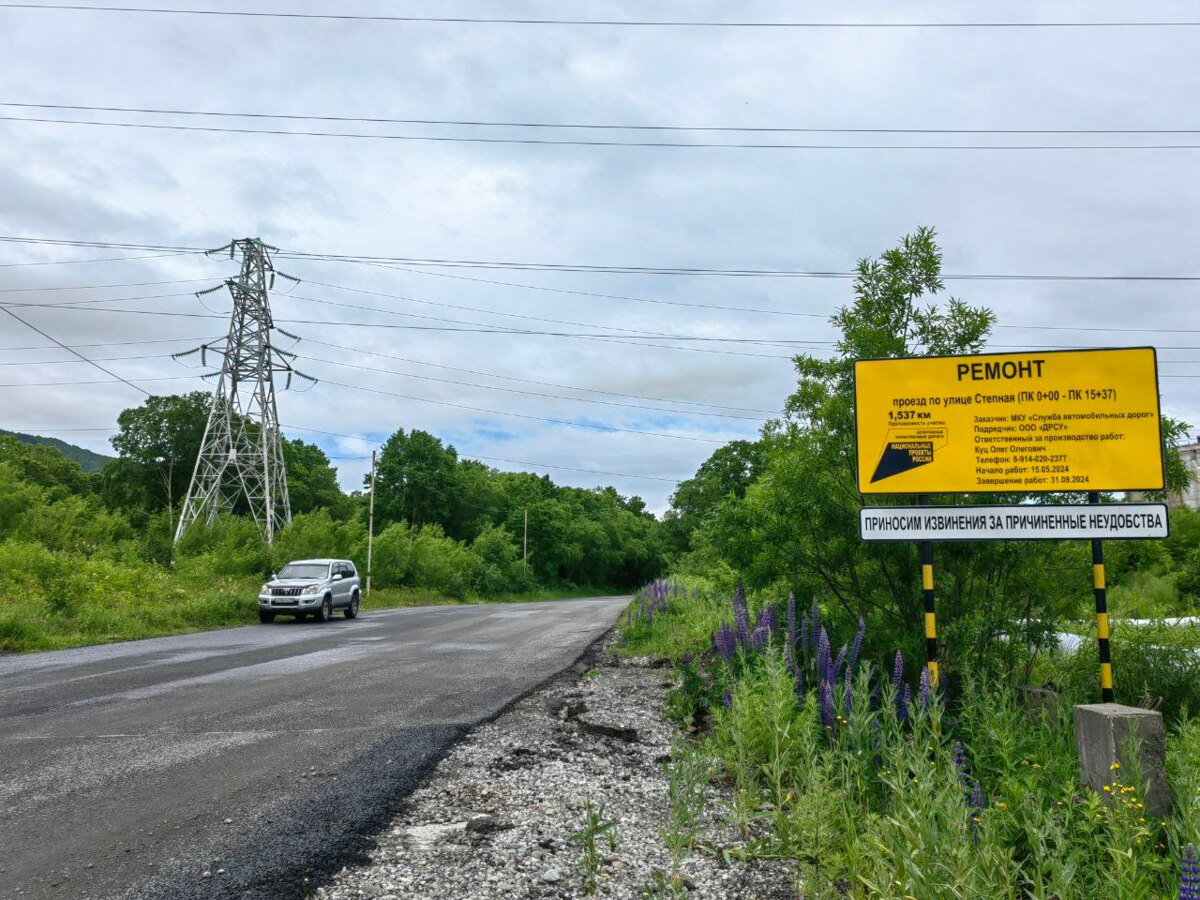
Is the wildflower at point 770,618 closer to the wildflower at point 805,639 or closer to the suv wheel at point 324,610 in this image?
the wildflower at point 805,639

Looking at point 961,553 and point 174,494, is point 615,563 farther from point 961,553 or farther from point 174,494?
point 961,553

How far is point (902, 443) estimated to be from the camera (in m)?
6.37

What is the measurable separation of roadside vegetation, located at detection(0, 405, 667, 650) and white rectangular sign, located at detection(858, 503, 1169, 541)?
598 inches

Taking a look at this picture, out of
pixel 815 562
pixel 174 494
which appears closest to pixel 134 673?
pixel 815 562

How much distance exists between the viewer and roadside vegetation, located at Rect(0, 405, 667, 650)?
66.3ft

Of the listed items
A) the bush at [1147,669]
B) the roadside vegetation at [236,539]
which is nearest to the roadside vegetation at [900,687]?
the bush at [1147,669]

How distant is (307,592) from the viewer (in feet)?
75.4

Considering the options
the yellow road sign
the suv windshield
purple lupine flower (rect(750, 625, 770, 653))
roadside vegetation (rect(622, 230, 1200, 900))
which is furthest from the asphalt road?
the suv windshield

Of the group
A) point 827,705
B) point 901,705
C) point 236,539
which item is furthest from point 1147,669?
point 236,539

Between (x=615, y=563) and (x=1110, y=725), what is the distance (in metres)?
96.6

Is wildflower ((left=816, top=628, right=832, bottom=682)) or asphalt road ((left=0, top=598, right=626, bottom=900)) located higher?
wildflower ((left=816, top=628, right=832, bottom=682))

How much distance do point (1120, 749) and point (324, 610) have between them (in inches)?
879

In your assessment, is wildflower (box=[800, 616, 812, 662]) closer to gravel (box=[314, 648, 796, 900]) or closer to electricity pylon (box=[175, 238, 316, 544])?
gravel (box=[314, 648, 796, 900])

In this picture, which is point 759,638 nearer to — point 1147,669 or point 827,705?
point 827,705
